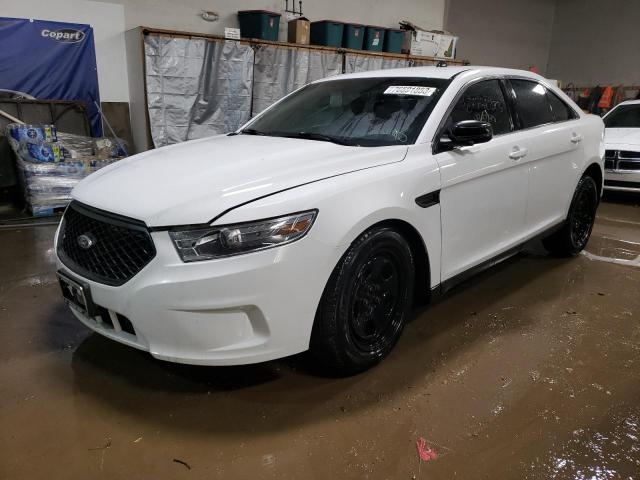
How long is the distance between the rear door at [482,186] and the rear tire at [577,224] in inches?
34.1

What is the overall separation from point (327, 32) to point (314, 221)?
607cm

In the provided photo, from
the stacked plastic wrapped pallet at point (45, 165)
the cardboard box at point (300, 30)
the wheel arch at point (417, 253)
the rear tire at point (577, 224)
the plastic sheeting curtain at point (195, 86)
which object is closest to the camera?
the wheel arch at point (417, 253)

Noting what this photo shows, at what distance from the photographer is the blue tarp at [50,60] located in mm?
5723

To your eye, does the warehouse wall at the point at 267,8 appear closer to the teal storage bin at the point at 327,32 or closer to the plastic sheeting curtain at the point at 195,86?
the teal storage bin at the point at 327,32

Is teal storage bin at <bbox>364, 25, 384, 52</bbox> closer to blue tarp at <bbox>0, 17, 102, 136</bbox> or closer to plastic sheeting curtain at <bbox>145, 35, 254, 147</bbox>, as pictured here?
plastic sheeting curtain at <bbox>145, 35, 254, 147</bbox>

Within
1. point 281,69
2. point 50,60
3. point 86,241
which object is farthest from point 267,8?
point 86,241

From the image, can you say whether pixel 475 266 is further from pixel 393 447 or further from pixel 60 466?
pixel 60 466

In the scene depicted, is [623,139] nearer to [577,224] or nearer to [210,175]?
[577,224]

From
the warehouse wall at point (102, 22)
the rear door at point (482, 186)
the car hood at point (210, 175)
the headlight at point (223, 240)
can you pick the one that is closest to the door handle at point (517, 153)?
the rear door at point (482, 186)

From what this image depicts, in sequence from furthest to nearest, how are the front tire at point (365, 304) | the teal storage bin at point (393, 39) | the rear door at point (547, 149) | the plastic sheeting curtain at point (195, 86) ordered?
1. the teal storage bin at point (393, 39)
2. the plastic sheeting curtain at point (195, 86)
3. the rear door at point (547, 149)
4. the front tire at point (365, 304)

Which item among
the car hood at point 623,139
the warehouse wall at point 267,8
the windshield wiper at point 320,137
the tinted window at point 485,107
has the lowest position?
the car hood at point 623,139

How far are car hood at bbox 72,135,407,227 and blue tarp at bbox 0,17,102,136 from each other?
→ 457cm

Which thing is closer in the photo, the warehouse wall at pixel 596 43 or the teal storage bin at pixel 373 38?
the teal storage bin at pixel 373 38

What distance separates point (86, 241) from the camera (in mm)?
1989
